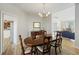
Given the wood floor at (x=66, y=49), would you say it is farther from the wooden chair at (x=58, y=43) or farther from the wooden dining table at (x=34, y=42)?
the wooden dining table at (x=34, y=42)

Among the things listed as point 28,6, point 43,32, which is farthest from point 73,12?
point 28,6

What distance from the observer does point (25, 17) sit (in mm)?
2678

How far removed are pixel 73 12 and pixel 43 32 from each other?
26.9 inches

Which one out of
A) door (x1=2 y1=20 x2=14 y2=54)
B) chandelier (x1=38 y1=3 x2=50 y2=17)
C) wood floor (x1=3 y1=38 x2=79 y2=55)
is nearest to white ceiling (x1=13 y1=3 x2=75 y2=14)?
chandelier (x1=38 y1=3 x2=50 y2=17)

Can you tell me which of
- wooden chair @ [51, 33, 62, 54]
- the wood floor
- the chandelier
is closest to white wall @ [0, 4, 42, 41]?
the chandelier

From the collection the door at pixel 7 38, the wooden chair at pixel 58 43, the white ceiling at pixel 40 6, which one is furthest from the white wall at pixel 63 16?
the door at pixel 7 38

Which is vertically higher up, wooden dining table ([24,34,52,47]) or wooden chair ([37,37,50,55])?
wooden dining table ([24,34,52,47])

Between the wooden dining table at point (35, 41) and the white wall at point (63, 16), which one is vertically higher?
the white wall at point (63, 16)

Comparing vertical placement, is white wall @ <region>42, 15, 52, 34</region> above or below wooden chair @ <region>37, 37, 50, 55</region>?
above

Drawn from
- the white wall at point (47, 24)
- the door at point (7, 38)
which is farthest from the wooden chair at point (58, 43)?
the door at point (7, 38)

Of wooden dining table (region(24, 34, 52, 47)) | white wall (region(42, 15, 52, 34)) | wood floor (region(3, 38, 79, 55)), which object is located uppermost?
white wall (region(42, 15, 52, 34))

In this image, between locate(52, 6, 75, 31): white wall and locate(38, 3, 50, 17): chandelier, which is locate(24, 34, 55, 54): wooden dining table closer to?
locate(52, 6, 75, 31): white wall

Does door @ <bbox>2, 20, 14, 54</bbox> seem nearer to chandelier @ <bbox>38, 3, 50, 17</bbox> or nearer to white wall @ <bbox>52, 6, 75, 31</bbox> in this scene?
chandelier @ <bbox>38, 3, 50, 17</bbox>

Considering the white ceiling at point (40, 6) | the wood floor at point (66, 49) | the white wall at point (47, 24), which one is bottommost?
the wood floor at point (66, 49)
